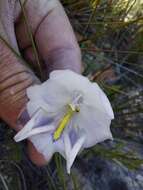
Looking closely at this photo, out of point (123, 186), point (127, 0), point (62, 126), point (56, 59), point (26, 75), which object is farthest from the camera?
point (127, 0)

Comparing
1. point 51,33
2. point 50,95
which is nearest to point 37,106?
point 50,95

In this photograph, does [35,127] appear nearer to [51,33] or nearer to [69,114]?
[69,114]

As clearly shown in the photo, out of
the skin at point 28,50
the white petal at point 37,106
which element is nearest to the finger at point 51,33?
the skin at point 28,50

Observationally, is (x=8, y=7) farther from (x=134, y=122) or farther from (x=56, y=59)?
(x=134, y=122)

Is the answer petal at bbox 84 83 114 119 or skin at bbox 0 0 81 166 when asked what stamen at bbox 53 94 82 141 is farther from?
skin at bbox 0 0 81 166

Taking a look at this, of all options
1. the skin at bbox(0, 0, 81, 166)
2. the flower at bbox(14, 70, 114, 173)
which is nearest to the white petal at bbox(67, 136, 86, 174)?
the flower at bbox(14, 70, 114, 173)

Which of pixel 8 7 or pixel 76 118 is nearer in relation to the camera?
pixel 76 118

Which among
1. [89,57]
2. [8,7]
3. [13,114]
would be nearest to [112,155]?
[13,114]

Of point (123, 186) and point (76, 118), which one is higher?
point (76, 118)
